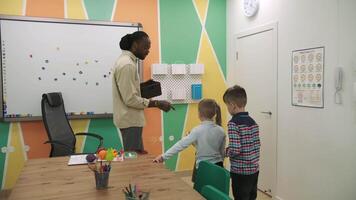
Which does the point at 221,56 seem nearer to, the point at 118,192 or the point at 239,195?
the point at 239,195

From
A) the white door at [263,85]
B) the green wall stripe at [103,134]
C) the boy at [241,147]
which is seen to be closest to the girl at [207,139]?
the boy at [241,147]

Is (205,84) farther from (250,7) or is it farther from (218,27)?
(250,7)

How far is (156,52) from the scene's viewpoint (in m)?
3.98

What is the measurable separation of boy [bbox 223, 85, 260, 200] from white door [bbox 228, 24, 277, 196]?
1265 mm

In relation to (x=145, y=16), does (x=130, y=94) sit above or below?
below

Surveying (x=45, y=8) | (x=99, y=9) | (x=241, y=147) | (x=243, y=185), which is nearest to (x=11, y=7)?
(x=45, y=8)

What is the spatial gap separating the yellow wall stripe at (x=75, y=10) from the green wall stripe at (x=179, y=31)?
971 millimetres

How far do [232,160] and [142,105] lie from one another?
97 cm

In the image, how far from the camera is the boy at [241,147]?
210 centimetres

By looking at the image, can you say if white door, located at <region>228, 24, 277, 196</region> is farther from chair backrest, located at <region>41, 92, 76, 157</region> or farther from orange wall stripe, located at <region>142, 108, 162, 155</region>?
chair backrest, located at <region>41, 92, 76, 157</region>

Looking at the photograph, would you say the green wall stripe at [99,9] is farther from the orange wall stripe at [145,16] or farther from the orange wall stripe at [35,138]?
the orange wall stripe at [35,138]

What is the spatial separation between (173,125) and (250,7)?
1.76m

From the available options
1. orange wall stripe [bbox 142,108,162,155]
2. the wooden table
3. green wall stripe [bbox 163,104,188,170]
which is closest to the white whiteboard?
orange wall stripe [bbox 142,108,162,155]

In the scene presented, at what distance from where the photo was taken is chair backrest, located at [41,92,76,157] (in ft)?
10.4
